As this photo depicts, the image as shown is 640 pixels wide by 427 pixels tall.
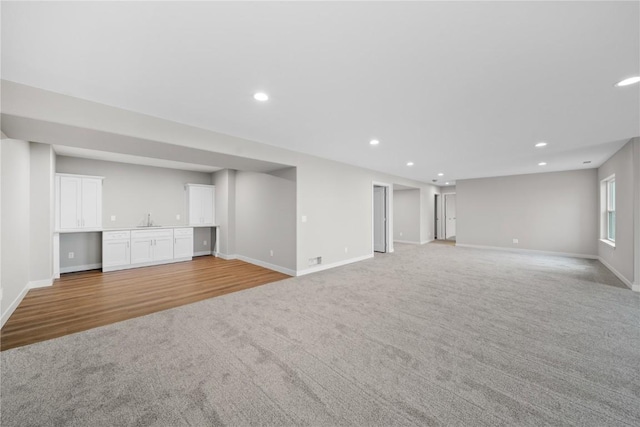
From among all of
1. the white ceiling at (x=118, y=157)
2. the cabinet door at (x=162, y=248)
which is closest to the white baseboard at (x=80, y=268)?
the cabinet door at (x=162, y=248)

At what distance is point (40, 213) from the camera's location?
4086 mm

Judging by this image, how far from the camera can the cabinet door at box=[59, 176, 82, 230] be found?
5.16 m

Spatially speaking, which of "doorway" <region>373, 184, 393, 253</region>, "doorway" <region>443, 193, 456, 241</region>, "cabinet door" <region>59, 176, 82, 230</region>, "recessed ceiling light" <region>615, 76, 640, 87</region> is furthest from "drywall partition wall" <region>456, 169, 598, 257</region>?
"cabinet door" <region>59, 176, 82, 230</region>

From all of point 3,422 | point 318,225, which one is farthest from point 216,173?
point 3,422

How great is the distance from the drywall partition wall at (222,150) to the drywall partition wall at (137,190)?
342 cm

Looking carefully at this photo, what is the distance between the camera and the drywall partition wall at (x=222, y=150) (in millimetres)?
2364

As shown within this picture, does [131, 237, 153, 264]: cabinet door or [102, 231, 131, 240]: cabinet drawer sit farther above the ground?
[102, 231, 131, 240]: cabinet drawer

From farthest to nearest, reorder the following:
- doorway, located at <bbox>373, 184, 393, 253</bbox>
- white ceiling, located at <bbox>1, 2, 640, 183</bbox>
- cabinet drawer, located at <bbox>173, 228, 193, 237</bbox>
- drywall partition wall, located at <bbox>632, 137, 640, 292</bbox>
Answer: doorway, located at <bbox>373, 184, 393, 253</bbox> < cabinet drawer, located at <bbox>173, 228, 193, 237</bbox> < drywall partition wall, located at <bbox>632, 137, 640, 292</bbox> < white ceiling, located at <bbox>1, 2, 640, 183</bbox>

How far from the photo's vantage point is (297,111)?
2.88 metres

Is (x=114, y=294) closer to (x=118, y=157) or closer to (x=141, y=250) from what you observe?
(x=141, y=250)

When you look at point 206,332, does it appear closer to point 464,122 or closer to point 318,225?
point 318,225

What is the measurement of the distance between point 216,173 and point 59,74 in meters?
5.37

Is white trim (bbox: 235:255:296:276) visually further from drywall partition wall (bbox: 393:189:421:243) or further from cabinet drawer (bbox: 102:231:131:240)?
drywall partition wall (bbox: 393:189:421:243)

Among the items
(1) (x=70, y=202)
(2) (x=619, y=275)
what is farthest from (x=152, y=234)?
(2) (x=619, y=275)
